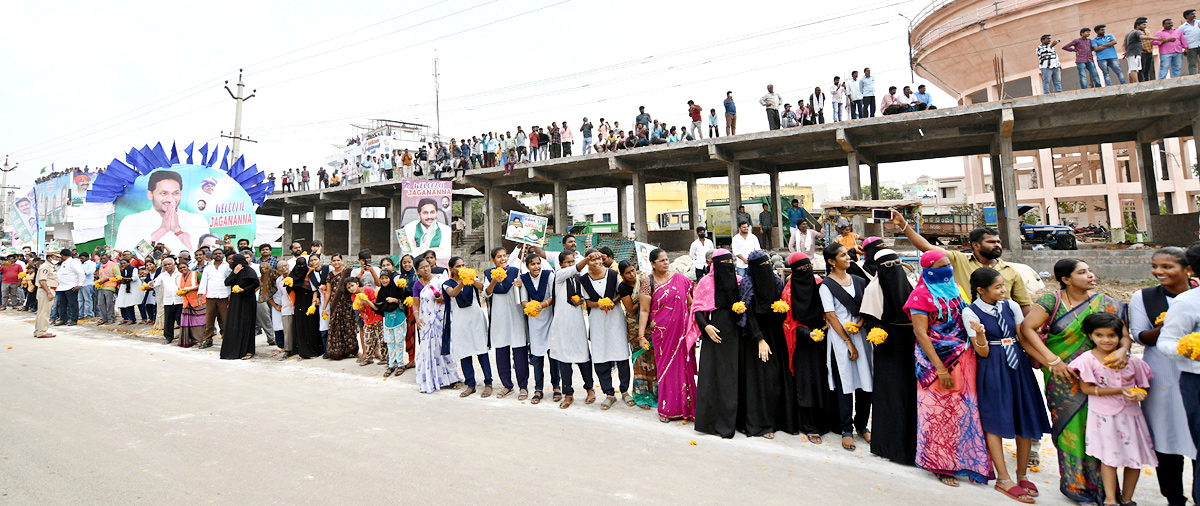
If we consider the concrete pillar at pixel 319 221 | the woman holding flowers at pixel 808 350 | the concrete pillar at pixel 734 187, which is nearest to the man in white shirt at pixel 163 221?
the concrete pillar at pixel 319 221

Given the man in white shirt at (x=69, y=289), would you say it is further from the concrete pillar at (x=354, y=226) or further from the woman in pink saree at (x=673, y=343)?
the concrete pillar at (x=354, y=226)

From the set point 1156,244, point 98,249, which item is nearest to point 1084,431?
point 1156,244

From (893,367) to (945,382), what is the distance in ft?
1.36

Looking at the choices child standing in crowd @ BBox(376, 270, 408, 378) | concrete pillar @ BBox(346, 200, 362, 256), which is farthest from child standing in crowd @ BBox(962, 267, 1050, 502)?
concrete pillar @ BBox(346, 200, 362, 256)

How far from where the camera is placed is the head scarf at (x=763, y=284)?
4402 mm

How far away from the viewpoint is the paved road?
10.8 feet

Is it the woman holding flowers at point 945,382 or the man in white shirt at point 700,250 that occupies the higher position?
the man in white shirt at point 700,250

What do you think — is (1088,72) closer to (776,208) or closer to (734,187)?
(734,187)

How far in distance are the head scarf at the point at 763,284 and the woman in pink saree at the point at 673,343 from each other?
2.14 ft

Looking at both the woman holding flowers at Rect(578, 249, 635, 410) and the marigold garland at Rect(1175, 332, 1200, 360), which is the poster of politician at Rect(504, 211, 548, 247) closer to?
the woman holding flowers at Rect(578, 249, 635, 410)

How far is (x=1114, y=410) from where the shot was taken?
298 cm

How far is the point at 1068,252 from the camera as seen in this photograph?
12406mm

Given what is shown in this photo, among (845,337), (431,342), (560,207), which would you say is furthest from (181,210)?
(845,337)

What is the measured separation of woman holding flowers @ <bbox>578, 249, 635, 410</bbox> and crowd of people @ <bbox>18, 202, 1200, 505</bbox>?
0.02 metres
